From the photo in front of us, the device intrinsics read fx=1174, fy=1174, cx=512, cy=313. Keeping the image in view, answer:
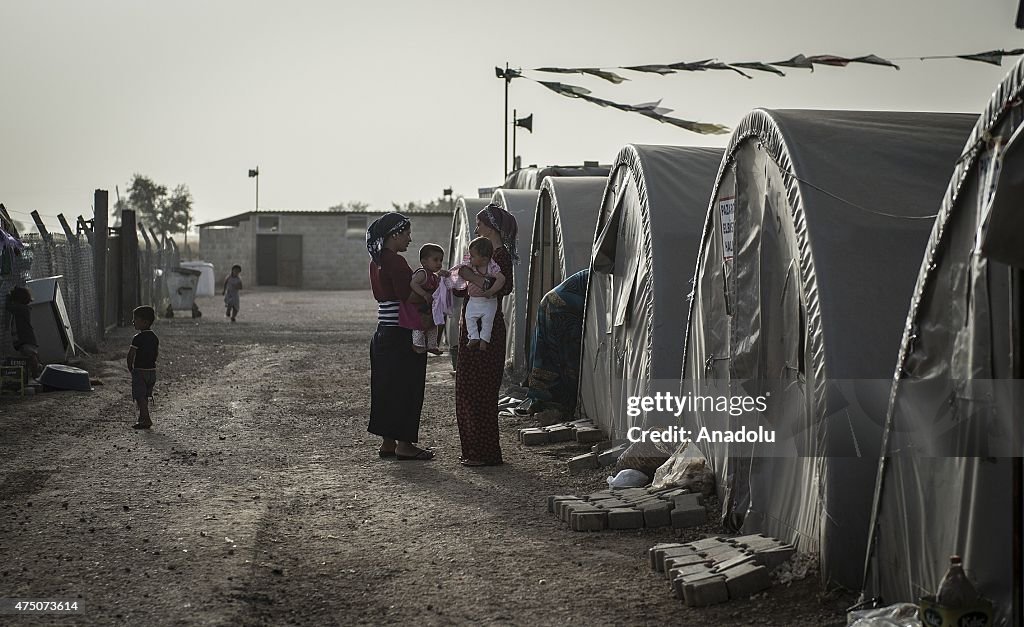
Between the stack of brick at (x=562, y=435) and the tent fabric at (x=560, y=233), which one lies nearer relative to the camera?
the stack of brick at (x=562, y=435)

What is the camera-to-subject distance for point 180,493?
7.16 meters

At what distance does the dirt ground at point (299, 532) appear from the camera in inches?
194

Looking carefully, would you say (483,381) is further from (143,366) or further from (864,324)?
(864,324)

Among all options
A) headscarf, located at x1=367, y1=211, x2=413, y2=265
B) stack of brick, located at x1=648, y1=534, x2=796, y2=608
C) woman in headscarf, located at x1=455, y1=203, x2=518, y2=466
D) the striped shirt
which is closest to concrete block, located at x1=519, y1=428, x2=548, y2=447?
woman in headscarf, located at x1=455, y1=203, x2=518, y2=466

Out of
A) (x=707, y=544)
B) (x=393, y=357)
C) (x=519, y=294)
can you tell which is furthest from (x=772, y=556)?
(x=519, y=294)

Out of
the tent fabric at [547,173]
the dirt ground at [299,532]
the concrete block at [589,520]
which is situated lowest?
the dirt ground at [299,532]

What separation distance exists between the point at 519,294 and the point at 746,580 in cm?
889

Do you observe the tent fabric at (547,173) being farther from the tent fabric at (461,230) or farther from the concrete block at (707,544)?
the concrete block at (707,544)

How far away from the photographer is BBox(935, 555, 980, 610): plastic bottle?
3.78 meters

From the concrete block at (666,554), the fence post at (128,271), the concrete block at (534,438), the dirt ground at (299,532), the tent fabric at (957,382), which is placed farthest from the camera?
the fence post at (128,271)

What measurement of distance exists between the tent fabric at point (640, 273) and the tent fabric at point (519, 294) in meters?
3.15

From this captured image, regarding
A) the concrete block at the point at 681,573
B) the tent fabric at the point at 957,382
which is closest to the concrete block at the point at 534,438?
the concrete block at the point at 681,573

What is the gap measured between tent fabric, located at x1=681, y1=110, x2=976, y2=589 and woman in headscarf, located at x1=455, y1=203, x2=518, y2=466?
193cm

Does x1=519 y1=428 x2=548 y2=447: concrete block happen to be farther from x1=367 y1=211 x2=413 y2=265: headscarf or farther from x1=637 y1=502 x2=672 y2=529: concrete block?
x1=637 y1=502 x2=672 y2=529: concrete block
